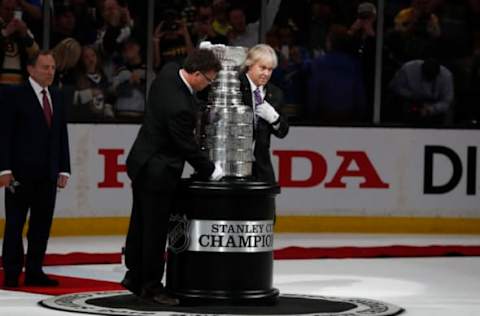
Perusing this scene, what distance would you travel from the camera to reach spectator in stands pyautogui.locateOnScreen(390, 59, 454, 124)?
18.0 metres

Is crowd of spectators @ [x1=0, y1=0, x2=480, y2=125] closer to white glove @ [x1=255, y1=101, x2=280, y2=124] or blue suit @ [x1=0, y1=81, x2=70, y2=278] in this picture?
blue suit @ [x1=0, y1=81, x2=70, y2=278]

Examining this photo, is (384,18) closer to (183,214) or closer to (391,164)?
(391,164)

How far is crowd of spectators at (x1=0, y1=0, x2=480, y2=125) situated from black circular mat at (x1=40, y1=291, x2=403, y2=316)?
5.26 meters

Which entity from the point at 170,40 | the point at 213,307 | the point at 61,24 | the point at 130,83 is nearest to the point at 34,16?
the point at 61,24

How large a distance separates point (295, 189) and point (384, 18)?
2108 mm

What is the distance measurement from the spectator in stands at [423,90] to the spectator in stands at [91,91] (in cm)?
316

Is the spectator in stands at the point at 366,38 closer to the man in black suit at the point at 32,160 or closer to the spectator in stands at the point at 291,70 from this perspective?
the spectator in stands at the point at 291,70

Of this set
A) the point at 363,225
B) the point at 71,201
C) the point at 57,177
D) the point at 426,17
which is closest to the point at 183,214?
the point at 57,177

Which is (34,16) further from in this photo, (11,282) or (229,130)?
(229,130)

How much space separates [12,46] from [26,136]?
13.6 ft

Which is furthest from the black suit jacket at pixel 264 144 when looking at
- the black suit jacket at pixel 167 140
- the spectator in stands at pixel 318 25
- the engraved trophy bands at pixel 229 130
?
the spectator in stands at pixel 318 25

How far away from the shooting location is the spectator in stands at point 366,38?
1781cm

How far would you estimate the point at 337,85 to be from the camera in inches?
709

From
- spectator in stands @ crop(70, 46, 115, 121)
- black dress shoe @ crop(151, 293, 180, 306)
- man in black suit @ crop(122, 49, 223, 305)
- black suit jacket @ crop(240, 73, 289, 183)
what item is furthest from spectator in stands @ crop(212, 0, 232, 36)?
black dress shoe @ crop(151, 293, 180, 306)
